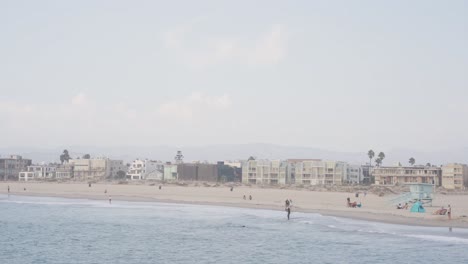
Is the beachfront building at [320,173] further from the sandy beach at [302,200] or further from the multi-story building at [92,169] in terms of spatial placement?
the multi-story building at [92,169]

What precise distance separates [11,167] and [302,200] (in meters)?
110

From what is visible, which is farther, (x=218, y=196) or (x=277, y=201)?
(x=218, y=196)

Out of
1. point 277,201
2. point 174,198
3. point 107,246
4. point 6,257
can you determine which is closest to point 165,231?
point 107,246

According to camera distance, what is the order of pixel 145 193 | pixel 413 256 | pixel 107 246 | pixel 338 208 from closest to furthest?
pixel 413 256 → pixel 107 246 → pixel 338 208 → pixel 145 193

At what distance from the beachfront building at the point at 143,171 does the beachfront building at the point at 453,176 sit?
70616 mm

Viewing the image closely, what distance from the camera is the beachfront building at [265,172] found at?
493 ft

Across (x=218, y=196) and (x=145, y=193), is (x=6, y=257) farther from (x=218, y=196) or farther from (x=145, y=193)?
(x=145, y=193)

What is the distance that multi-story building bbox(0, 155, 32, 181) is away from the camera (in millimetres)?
170250

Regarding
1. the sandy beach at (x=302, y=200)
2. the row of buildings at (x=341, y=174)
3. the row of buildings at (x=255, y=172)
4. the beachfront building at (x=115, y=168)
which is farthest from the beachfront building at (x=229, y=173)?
the sandy beach at (x=302, y=200)

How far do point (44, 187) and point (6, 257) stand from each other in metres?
98.2

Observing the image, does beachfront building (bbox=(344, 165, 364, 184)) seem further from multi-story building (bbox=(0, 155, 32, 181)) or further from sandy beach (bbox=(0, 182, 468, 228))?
multi-story building (bbox=(0, 155, 32, 181))

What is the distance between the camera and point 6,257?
36.9 meters

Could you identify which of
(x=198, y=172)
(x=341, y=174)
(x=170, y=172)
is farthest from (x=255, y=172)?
(x=170, y=172)

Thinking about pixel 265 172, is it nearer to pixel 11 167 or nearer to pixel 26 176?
pixel 26 176
